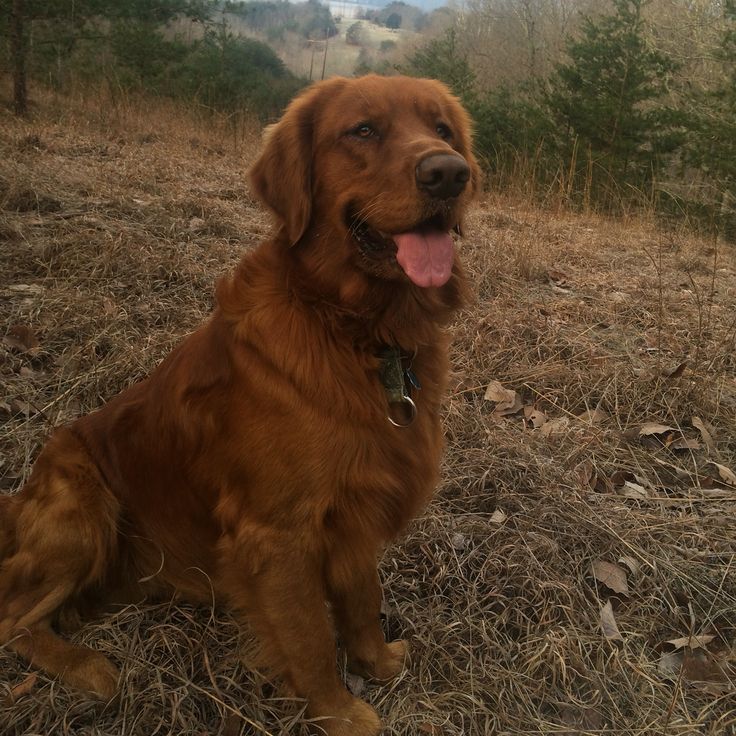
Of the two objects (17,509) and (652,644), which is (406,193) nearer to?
(17,509)

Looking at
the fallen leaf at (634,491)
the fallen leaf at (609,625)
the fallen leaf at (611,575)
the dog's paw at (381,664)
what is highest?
the fallen leaf at (634,491)

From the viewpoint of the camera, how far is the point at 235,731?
174cm

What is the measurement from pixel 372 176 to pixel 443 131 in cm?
49

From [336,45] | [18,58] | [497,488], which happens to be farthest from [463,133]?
[336,45]

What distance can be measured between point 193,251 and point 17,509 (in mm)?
2910

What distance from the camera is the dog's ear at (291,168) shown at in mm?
1777

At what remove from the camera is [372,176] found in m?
1.73

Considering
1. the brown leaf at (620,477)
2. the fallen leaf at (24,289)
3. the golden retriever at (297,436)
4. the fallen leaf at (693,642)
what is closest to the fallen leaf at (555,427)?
the brown leaf at (620,477)

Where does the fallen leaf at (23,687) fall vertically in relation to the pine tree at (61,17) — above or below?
below

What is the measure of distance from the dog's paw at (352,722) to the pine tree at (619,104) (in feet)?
36.1

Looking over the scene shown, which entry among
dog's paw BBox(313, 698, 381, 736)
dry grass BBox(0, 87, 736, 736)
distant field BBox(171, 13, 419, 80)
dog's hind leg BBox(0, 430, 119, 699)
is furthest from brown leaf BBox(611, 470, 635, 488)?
distant field BBox(171, 13, 419, 80)

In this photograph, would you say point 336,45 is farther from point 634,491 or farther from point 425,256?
point 425,256

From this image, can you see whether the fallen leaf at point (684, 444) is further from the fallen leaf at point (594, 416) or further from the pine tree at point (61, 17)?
the pine tree at point (61, 17)

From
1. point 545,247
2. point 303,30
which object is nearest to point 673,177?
point 545,247
